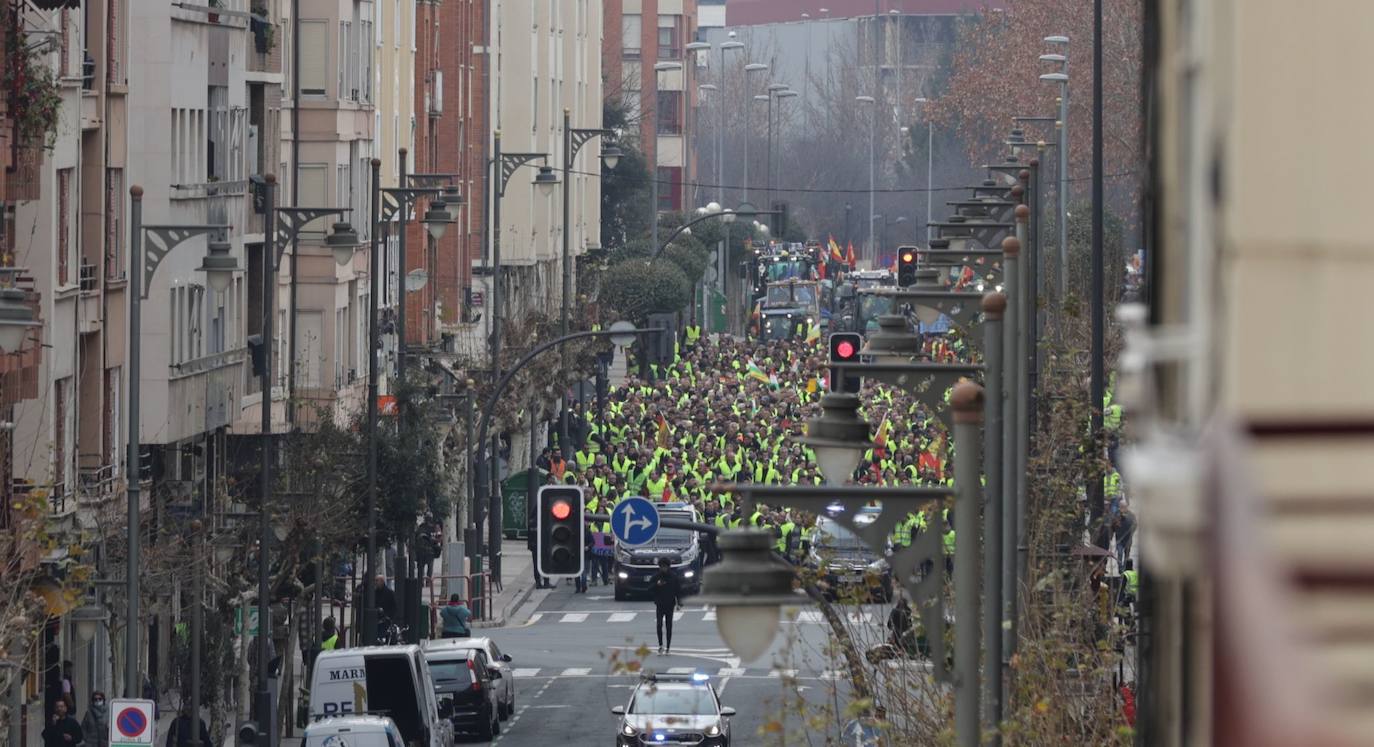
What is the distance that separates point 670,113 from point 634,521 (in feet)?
388

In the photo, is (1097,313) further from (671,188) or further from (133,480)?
(671,188)

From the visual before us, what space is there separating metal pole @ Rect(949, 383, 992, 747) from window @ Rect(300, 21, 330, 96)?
46.5 meters

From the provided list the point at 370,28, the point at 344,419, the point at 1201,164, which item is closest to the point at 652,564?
the point at 344,419

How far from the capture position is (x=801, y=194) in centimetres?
17200

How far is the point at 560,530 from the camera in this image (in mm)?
28000

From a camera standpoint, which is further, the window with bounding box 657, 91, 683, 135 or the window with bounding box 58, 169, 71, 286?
the window with bounding box 657, 91, 683, 135

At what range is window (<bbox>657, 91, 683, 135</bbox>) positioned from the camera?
483 ft

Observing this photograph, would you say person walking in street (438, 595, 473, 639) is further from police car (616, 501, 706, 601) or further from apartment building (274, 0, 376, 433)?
police car (616, 501, 706, 601)

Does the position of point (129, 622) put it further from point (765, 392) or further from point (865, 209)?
point (865, 209)

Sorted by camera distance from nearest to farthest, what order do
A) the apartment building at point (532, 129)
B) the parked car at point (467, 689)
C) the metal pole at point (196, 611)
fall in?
1. the metal pole at point (196, 611)
2. the parked car at point (467, 689)
3. the apartment building at point (532, 129)

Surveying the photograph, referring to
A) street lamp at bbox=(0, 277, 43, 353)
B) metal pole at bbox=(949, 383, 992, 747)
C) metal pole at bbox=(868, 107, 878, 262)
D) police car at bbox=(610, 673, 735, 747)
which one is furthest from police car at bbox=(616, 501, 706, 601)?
metal pole at bbox=(868, 107, 878, 262)

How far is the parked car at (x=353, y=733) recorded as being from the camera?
29.2 metres

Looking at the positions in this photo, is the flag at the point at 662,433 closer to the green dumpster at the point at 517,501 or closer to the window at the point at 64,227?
the green dumpster at the point at 517,501

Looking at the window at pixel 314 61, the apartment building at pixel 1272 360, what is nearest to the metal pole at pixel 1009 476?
the apartment building at pixel 1272 360
